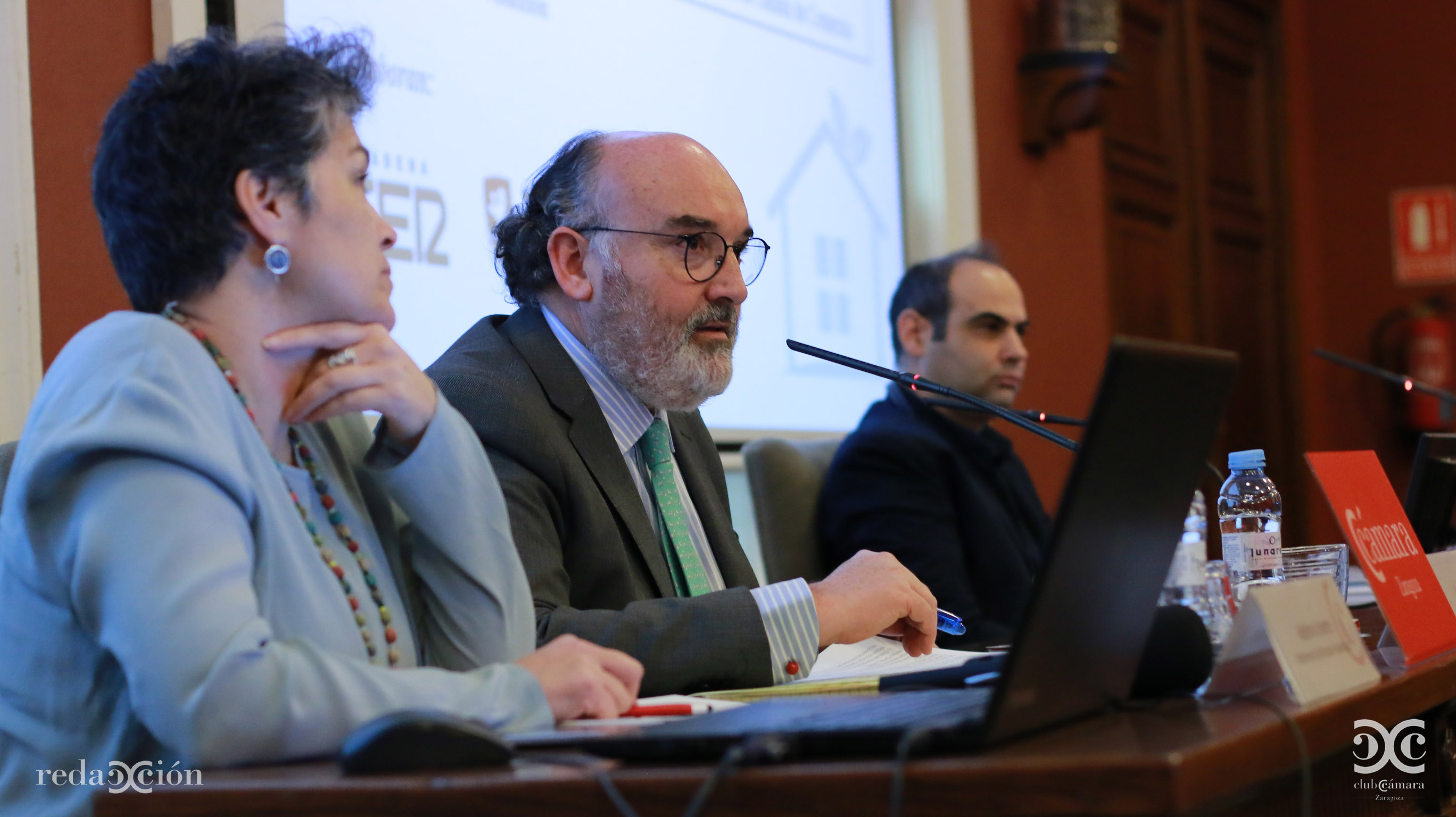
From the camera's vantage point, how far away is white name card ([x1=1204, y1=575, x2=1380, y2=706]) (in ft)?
3.09

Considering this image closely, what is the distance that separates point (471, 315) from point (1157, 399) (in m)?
1.80

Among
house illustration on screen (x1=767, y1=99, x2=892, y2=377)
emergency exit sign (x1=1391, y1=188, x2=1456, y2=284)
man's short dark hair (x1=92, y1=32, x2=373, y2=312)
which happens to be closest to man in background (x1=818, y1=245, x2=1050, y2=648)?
house illustration on screen (x1=767, y1=99, x2=892, y2=377)

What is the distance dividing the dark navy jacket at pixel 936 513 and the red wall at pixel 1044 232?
130cm

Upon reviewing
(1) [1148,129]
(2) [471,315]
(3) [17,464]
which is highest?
(1) [1148,129]

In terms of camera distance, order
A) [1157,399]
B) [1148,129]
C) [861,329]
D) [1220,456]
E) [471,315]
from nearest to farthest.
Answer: [1157,399]
[471,315]
[861,329]
[1148,129]
[1220,456]

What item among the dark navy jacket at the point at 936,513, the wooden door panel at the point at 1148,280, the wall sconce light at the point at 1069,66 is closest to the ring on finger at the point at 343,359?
the dark navy jacket at the point at 936,513

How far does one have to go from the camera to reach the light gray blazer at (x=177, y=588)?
866 mm

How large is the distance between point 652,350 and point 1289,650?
1027mm

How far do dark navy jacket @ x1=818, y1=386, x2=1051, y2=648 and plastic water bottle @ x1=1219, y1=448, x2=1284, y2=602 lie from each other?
2.30ft

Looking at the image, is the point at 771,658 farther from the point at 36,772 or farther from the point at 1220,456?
the point at 1220,456

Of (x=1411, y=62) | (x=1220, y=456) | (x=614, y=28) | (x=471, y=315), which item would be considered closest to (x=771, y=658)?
(x=471, y=315)

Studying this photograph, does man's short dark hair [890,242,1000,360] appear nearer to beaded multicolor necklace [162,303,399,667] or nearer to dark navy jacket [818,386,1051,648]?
dark navy jacket [818,386,1051,648]

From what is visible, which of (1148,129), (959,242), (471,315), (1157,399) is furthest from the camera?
(1148,129)

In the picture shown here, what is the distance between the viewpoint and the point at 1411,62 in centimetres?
603
